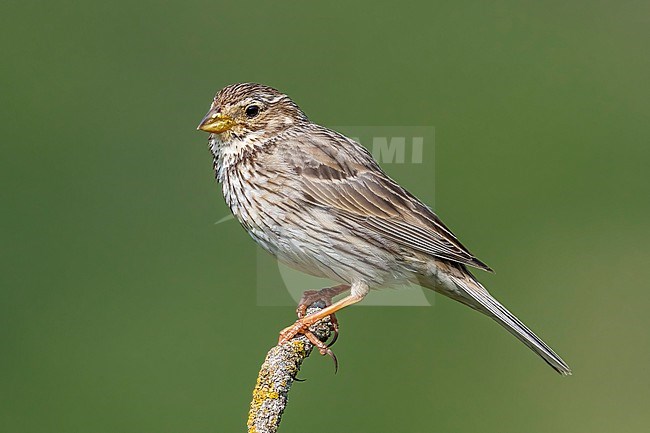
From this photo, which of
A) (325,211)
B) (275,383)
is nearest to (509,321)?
(325,211)

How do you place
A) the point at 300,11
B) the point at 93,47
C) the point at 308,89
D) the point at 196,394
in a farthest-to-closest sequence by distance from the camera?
the point at 300,11 → the point at 93,47 → the point at 308,89 → the point at 196,394

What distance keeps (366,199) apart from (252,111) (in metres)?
0.78

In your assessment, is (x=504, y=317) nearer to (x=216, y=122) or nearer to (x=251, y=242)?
(x=216, y=122)

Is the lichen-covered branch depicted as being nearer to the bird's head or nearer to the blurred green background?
the bird's head

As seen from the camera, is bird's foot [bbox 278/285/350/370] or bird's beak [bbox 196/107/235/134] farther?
bird's beak [bbox 196/107/235/134]

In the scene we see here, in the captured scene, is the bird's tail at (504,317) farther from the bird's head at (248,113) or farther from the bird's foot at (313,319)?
the bird's head at (248,113)

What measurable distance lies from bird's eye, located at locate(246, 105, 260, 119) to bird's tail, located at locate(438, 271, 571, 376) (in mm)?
1384

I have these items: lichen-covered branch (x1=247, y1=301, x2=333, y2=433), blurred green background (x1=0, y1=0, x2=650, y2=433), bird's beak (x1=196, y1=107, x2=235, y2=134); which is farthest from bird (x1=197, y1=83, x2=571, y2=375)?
blurred green background (x1=0, y1=0, x2=650, y2=433)

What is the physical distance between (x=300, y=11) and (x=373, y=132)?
11.9ft

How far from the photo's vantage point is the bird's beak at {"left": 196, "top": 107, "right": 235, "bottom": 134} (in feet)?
22.5

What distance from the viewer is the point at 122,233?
38.9 feet

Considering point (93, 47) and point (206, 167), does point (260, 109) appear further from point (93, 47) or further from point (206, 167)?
point (93, 47)

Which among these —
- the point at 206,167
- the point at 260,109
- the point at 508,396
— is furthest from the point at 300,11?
the point at 260,109

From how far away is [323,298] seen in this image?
7098 millimetres
